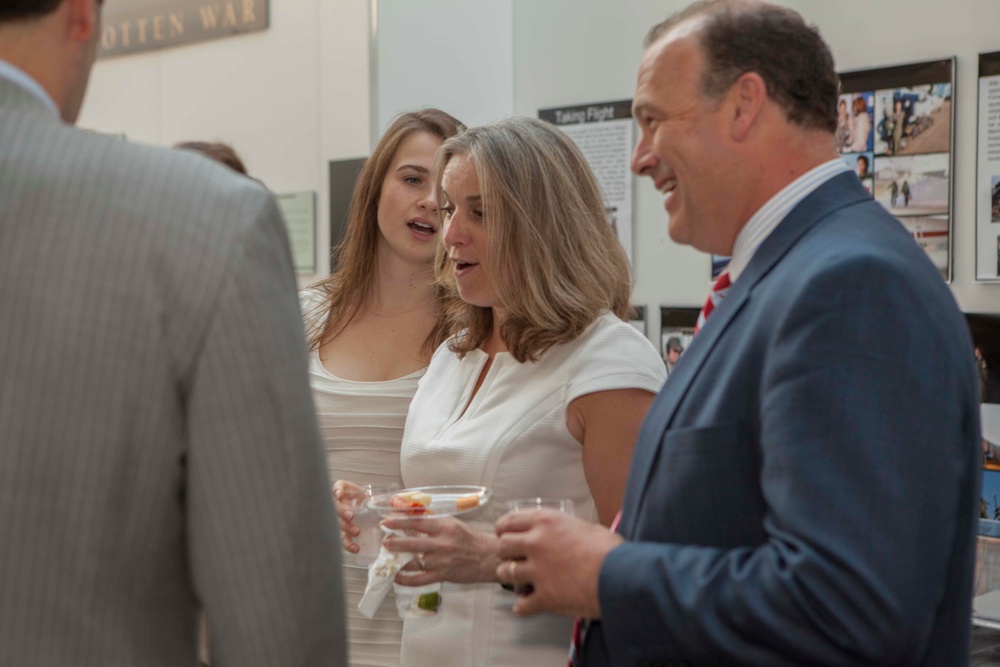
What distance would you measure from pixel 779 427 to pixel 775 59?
1.64 ft

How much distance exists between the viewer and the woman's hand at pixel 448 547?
1795 mm

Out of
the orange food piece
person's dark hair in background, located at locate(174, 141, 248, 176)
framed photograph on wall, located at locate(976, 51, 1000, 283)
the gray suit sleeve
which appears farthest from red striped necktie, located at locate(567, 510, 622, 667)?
person's dark hair in background, located at locate(174, 141, 248, 176)

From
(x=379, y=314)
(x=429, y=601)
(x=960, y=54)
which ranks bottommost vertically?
(x=429, y=601)

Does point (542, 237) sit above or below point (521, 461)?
above

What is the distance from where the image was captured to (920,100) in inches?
117

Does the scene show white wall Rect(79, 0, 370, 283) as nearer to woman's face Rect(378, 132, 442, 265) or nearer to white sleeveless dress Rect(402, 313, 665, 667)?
woman's face Rect(378, 132, 442, 265)

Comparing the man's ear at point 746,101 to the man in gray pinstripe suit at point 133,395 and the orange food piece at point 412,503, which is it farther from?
the orange food piece at point 412,503

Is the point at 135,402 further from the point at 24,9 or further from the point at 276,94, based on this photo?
the point at 276,94

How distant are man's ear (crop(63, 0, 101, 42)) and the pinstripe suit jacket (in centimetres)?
8

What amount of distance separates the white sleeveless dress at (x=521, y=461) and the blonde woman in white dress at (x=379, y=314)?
0.43 m

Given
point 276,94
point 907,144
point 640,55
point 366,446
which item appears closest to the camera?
point 366,446

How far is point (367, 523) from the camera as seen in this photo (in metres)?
2.12

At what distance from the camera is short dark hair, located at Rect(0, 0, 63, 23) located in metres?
1.05

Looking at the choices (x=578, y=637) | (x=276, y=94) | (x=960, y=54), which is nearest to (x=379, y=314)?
(x=578, y=637)
